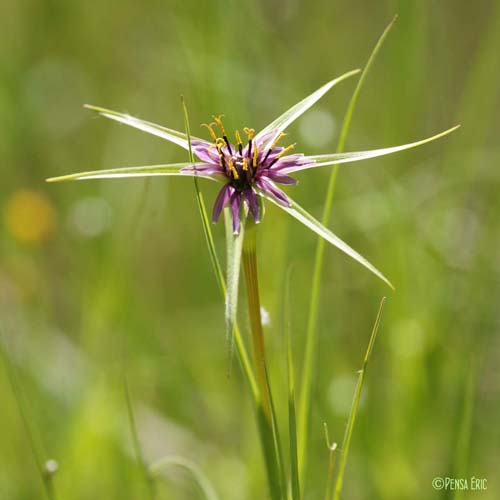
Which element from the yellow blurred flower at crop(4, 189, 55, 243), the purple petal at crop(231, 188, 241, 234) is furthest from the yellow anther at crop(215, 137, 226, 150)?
the yellow blurred flower at crop(4, 189, 55, 243)

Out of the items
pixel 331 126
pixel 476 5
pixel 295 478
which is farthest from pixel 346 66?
pixel 295 478

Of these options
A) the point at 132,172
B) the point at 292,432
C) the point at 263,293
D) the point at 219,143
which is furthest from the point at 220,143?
the point at 263,293

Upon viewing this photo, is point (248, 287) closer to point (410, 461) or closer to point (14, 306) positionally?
point (410, 461)

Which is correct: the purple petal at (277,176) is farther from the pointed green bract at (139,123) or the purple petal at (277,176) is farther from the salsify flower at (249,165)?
the pointed green bract at (139,123)

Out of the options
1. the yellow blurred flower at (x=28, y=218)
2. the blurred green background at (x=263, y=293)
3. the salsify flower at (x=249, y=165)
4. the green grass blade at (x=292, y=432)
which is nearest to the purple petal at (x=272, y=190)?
the salsify flower at (x=249, y=165)

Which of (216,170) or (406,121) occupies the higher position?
(406,121)
